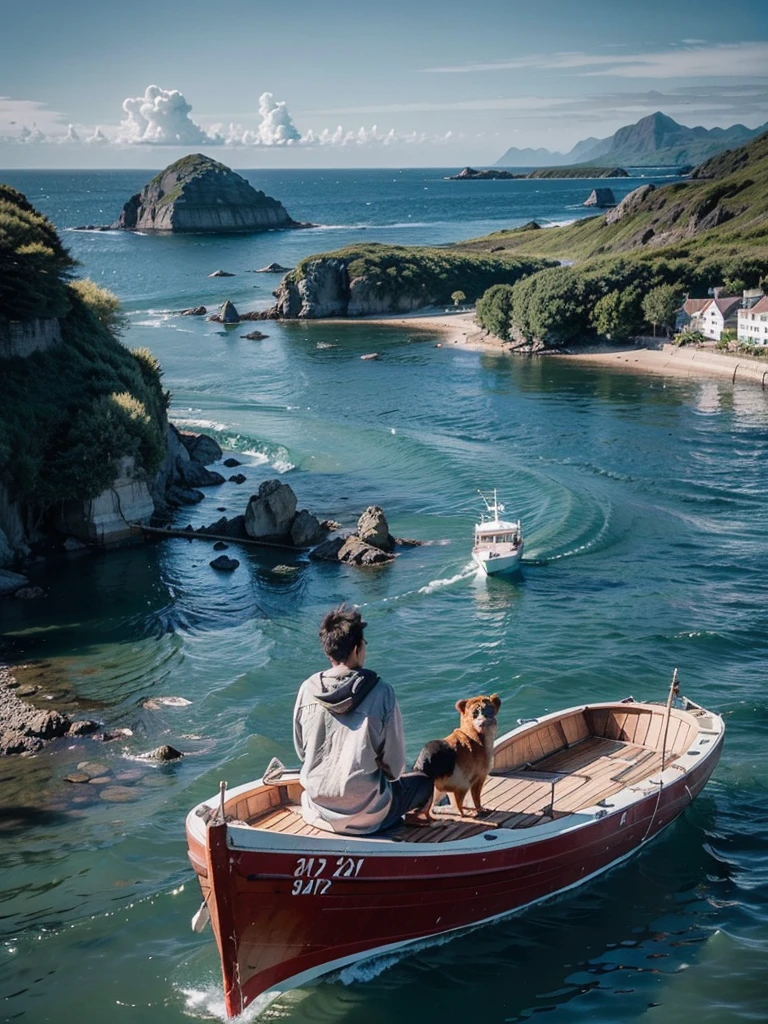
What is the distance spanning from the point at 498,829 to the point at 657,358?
7507 centimetres

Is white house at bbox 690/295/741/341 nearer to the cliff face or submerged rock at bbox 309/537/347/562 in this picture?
the cliff face

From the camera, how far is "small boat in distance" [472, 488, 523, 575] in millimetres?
38312

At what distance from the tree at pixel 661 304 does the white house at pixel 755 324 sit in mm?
6337

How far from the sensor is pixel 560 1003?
15836 millimetres

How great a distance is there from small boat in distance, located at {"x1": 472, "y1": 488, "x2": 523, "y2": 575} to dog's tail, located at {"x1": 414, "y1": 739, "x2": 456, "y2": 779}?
2351cm

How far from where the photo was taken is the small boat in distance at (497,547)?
38.3 metres

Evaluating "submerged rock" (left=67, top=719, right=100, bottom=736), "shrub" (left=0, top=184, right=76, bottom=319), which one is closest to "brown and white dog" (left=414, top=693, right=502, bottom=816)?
"submerged rock" (left=67, top=719, right=100, bottom=736)

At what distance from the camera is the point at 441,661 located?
31.0 metres

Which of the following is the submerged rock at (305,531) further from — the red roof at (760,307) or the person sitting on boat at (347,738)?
the red roof at (760,307)

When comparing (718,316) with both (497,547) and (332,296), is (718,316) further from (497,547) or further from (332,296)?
(497,547)

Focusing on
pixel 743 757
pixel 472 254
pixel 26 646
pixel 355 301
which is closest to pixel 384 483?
pixel 26 646

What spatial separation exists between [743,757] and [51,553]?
29148 millimetres

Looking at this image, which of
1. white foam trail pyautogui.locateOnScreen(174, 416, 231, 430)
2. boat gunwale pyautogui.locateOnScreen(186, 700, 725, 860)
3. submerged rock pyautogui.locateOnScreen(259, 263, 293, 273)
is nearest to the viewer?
boat gunwale pyautogui.locateOnScreen(186, 700, 725, 860)

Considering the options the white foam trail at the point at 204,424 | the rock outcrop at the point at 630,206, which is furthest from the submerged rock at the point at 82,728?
the rock outcrop at the point at 630,206
